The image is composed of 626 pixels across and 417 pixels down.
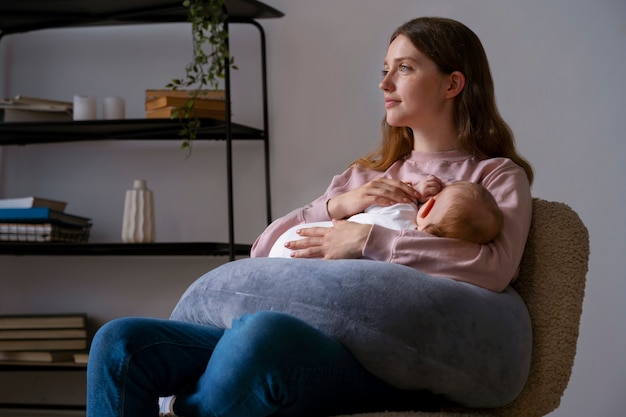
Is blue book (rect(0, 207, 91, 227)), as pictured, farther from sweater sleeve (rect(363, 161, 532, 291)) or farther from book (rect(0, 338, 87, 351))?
sweater sleeve (rect(363, 161, 532, 291))

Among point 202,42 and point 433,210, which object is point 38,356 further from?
point 433,210

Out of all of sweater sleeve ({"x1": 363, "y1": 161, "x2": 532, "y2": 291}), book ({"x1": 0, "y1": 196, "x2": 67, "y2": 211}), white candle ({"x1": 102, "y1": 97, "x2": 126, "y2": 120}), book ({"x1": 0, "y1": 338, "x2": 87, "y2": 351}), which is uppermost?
white candle ({"x1": 102, "y1": 97, "x2": 126, "y2": 120})

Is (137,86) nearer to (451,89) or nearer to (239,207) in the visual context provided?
(239,207)

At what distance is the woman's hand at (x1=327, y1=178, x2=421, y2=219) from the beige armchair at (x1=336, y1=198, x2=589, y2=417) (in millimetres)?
239

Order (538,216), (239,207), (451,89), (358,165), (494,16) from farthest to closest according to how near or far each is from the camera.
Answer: (239,207)
(494,16)
(358,165)
(451,89)
(538,216)

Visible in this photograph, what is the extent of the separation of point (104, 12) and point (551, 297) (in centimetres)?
203

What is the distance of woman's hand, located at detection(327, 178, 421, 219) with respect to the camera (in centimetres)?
163

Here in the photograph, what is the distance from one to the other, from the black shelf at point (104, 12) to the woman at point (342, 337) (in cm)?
143

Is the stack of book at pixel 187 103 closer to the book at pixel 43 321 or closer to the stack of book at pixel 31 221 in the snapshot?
the stack of book at pixel 31 221

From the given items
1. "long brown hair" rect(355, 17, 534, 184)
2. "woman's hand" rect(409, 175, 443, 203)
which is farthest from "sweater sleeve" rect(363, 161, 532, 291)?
"long brown hair" rect(355, 17, 534, 184)

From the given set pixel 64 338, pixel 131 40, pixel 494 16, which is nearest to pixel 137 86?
pixel 131 40

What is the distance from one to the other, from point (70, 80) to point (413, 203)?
1.92 m

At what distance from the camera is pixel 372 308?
4.01 ft

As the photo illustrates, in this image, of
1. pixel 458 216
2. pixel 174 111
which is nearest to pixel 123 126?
pixel 174 111
